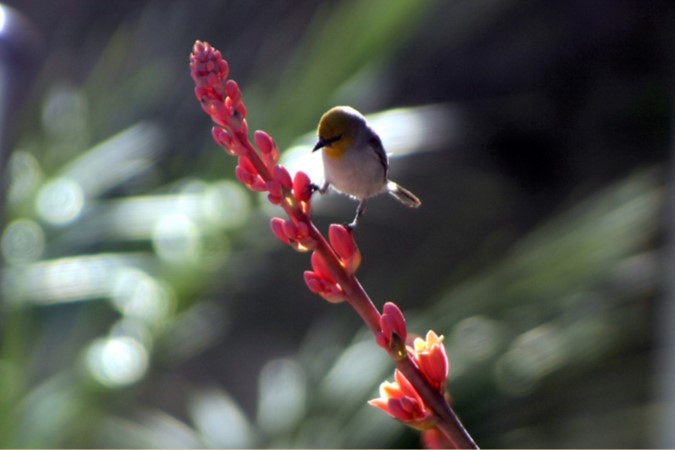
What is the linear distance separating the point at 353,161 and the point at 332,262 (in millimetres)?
645

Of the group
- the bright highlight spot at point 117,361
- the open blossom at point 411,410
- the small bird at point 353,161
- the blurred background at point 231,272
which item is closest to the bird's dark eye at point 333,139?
the small bird at point 353,161

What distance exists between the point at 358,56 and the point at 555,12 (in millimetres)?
2742

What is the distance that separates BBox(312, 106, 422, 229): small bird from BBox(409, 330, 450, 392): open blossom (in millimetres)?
552

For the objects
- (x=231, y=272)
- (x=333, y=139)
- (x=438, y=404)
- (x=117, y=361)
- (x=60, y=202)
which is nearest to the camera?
(x=438, y=404)

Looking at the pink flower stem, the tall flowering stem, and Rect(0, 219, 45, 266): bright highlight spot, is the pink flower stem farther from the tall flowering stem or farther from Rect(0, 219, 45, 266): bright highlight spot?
Rect(0, 219, 45, 266): bright highlight spot

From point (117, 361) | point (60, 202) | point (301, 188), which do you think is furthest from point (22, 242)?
point (301, 188)

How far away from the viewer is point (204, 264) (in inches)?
84.7

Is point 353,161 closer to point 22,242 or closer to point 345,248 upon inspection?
point 345,248

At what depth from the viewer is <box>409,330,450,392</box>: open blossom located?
64cm

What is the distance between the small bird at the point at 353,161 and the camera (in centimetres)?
123

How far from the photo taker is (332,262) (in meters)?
0.65

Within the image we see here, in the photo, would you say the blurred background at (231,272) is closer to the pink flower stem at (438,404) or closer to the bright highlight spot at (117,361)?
the bright highlight spot at (117,361)

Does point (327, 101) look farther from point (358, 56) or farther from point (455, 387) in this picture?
point (455, 387)

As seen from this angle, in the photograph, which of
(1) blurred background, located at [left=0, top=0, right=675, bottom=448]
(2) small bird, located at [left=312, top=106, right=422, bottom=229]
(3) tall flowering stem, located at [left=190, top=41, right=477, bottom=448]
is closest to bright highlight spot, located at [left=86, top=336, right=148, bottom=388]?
(1) blurred background, located at [left=0, top=0, right=675, bottom=448]
